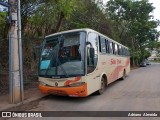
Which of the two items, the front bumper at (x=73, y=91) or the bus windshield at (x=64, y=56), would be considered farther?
the bus windshield at (x=64, y=56)

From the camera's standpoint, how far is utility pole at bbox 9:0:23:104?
26.0ft

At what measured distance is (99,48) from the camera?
9.73m

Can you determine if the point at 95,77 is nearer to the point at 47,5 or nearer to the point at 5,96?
the point at 5,96

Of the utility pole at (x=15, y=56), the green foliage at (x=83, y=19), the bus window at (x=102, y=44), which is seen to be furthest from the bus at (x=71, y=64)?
the green foliage at (x=83, y=19)

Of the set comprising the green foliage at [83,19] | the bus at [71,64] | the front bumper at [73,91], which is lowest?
the front bumper at [73,91]

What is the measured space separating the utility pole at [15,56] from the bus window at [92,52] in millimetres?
2631

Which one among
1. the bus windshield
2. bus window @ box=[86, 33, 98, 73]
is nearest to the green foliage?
the bus windshield

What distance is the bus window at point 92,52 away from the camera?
27.6 feet

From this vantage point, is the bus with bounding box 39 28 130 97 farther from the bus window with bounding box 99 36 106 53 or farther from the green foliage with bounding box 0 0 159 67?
the green foliage with bounding box 0 0 159 67

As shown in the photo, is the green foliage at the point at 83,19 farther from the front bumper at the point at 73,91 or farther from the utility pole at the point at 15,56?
the front bumper at the point at 73,91

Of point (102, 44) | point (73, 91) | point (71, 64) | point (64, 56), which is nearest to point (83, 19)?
point (102, 44)

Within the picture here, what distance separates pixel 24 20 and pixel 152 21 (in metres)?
33.8

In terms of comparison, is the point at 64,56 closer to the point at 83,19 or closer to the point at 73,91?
the point at 73,91

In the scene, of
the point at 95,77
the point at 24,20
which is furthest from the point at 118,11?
the point at 95,77
